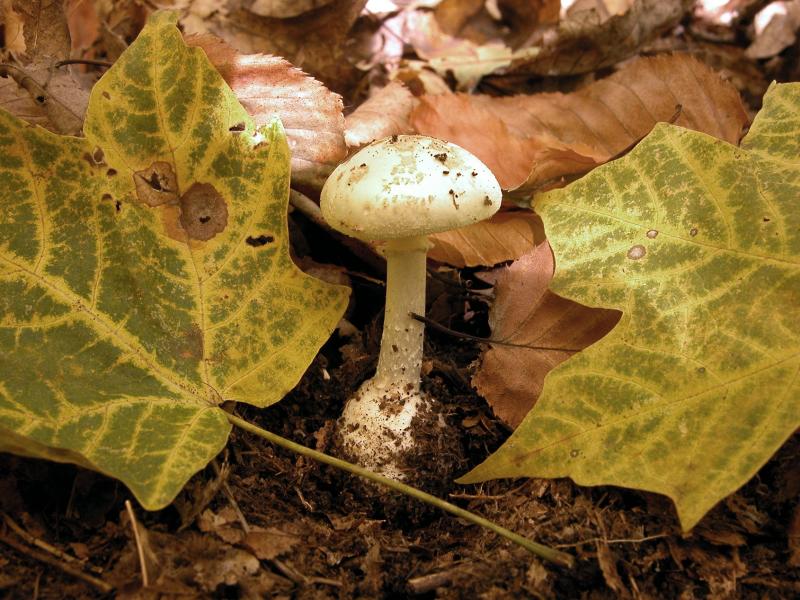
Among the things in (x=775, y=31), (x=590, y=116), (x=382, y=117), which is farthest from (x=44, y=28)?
(x=775, y=31)

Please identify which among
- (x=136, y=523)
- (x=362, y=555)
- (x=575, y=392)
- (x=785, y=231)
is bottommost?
(x=362, y=555)

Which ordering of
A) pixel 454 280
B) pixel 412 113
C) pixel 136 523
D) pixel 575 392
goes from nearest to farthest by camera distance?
pixel 136 523 < pixel 575 392 < pixel 454 280 < pixel 412 113

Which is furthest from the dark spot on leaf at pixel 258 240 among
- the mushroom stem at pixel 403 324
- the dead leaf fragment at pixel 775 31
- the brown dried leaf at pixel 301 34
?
the dead leaf fragment at pixel 775 31

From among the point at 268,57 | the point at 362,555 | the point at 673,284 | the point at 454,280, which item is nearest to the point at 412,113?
the point at 268,57

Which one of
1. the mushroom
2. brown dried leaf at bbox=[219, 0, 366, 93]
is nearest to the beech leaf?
the mushroom

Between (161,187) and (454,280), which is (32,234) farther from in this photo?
(454,280)

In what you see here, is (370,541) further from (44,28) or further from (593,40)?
(593,40)
